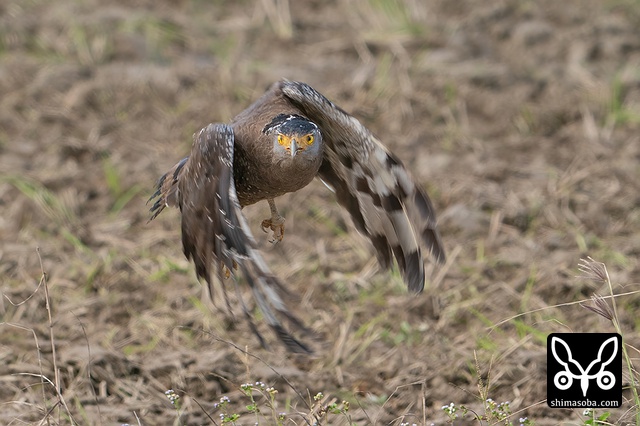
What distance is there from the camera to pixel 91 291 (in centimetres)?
576

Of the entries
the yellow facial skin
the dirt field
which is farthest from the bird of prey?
the dirt field

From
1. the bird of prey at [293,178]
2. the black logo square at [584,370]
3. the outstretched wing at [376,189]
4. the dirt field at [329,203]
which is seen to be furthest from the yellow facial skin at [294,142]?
the black logo square at [584,370]

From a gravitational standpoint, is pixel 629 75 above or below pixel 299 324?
above

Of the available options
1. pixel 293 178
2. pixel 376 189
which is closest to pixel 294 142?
pixel 293 178

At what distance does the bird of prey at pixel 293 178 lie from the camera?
377 centimetres

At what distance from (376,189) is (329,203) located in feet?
6.90

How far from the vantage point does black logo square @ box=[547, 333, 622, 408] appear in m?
4.08

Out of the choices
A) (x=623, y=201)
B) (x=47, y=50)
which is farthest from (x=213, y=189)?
(x=47, y=50)

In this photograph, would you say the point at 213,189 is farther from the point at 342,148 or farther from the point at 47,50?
the point at 47,50

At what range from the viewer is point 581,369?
13.7 feet

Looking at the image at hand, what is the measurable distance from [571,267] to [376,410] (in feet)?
6.23

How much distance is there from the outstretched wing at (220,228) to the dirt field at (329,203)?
0.45m

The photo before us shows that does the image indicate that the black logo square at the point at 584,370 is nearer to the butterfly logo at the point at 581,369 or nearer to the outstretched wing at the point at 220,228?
the butterfly logo at the point at 581,369

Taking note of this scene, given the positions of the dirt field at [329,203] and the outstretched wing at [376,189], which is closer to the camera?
the outstretched wing at [376,189]
